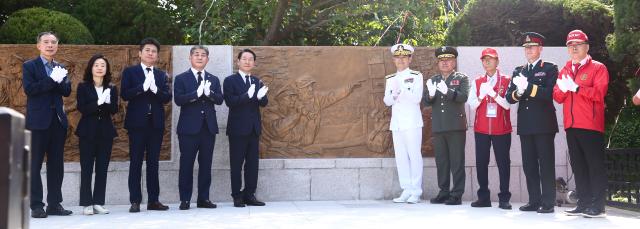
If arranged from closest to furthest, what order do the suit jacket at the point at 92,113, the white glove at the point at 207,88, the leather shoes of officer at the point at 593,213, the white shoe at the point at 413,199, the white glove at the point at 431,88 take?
the leather shoes of officer at the point at 593,213
the suit jacket at the point at 92,113
the white glove at the point at 207,88
the white glove at the point at 431,88
the white shoe at the point at 413,199

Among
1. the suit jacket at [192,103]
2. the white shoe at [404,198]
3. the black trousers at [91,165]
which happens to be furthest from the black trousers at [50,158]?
the white shoe at [404,198]

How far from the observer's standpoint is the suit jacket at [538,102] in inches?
271

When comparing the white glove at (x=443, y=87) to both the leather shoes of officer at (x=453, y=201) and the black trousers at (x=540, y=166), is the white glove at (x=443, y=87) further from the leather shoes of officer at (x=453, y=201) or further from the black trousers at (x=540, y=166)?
the leather shoes of officer at (x=453, y=201)

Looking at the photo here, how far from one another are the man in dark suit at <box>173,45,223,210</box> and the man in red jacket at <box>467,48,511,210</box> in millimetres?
2820

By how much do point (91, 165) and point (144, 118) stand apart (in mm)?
697

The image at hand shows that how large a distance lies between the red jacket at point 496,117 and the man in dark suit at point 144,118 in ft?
10.9

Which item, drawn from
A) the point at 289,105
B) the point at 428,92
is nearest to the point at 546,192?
the point at 428,92

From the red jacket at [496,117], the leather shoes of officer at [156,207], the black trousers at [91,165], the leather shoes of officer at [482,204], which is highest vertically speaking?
the red jacket at [496,117]

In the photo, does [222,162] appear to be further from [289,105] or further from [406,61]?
[406,61]

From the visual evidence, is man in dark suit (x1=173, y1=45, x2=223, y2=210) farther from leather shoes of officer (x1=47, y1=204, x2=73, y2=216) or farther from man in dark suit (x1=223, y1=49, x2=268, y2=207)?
leather shoes of officer (x1=47, y1=204, x2=73, y2=216)

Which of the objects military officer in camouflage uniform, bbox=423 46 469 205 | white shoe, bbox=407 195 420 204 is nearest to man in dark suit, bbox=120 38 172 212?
white shoe, bbox=407 195 420 204

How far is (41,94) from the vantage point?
6750 mm

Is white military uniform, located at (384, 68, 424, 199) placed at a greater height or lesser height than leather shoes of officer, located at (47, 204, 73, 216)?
greater

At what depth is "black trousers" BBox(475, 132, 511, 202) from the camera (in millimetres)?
7406
